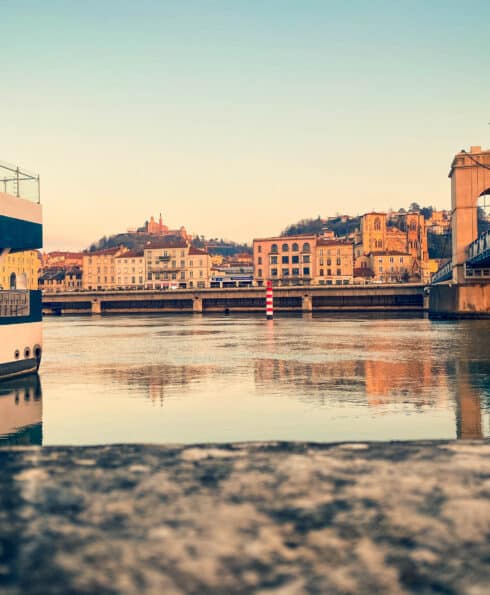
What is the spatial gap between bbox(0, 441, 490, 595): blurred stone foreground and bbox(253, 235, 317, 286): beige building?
535ft

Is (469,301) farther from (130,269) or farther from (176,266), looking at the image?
(130,269)

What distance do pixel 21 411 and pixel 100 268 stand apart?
576 feet

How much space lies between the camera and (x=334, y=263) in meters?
170

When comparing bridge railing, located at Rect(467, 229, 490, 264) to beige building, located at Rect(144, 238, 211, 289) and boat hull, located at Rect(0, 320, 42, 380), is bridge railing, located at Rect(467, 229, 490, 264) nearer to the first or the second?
boat hull, located at Rect(0, 320, 42, 380)

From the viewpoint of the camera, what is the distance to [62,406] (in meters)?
17.6

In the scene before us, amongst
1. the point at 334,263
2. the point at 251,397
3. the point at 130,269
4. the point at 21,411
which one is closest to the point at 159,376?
the point at 251,397

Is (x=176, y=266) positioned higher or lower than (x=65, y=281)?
higher

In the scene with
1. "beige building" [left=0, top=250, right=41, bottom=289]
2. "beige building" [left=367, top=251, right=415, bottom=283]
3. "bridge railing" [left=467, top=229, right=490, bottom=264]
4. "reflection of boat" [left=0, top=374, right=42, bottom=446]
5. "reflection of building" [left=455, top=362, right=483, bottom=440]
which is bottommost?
"reflection of boat" [left=0, top=374, right=42, bottom=446]

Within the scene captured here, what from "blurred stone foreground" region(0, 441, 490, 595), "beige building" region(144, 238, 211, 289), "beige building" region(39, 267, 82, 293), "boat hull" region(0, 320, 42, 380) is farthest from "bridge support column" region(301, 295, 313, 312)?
"blurred stone foreground" region(0, 441, 490, 595)

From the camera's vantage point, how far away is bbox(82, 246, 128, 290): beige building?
187125mm

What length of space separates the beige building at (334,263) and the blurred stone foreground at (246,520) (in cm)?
16433

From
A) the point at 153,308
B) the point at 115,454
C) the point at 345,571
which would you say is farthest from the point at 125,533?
the point at 153,308

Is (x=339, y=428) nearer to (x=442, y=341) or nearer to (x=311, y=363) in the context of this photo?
(x=311, y=363)

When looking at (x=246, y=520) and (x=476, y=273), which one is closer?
(x=246, y=520)
